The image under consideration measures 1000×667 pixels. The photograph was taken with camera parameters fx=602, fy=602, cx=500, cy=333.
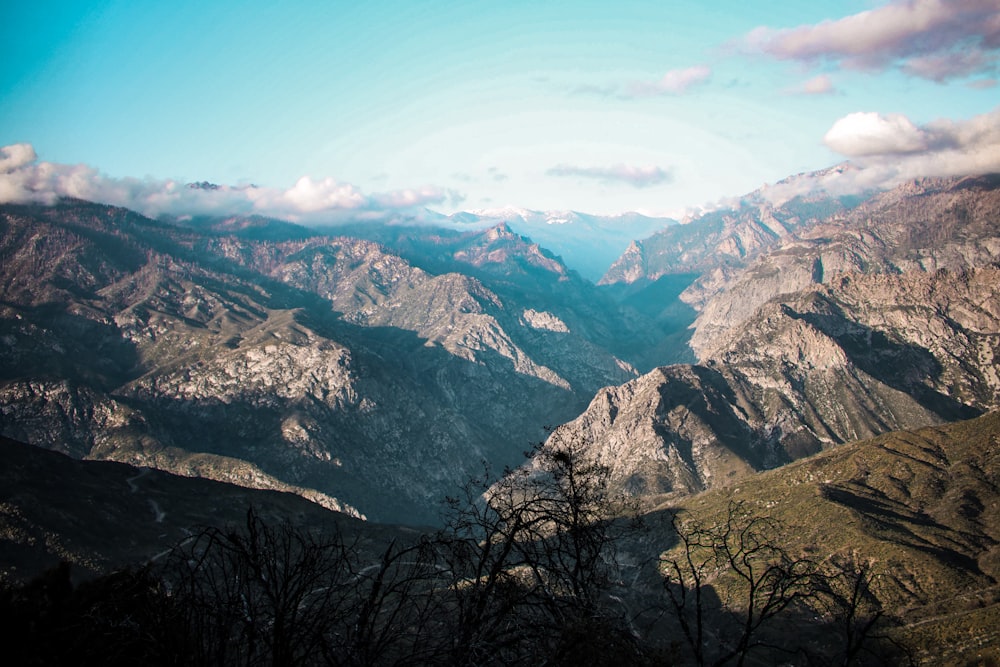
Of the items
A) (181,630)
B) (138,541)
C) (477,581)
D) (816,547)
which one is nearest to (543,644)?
(477,581)

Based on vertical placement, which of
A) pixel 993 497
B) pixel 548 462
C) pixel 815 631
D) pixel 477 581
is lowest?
pixel 993 497

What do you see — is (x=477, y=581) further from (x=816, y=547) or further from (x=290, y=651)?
(x=816, y=547)

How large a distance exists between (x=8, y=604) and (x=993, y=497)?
A: 258 m

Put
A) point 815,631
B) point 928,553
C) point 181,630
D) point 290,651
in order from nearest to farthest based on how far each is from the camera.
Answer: point 290,651, point 181,630, point 815,631, point 928,553

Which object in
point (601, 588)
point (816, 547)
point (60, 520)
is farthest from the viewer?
point (816, 547)

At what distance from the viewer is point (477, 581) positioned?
1791 centimetres

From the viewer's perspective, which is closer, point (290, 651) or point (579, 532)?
point (290, 651)

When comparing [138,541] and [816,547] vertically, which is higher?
[138,541]

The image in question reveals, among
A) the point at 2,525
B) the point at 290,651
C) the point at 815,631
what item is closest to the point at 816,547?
the point at 815,631

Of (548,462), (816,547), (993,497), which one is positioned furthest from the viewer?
(993,497)

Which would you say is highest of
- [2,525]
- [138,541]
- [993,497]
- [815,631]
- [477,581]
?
[477,581]

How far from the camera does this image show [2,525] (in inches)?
5546

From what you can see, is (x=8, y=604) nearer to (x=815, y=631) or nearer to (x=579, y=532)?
(x=579, y=532)

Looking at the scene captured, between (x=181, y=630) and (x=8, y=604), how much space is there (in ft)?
25.1
